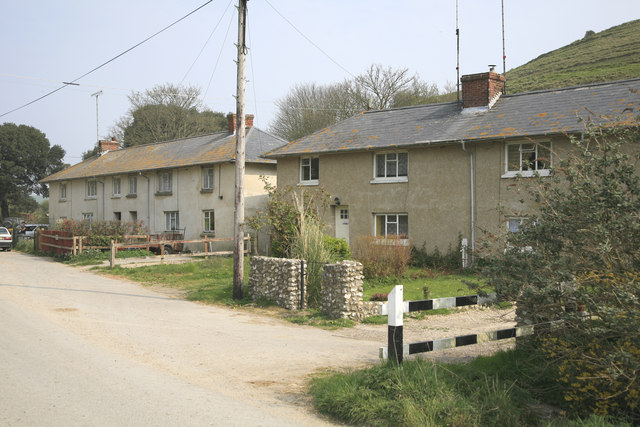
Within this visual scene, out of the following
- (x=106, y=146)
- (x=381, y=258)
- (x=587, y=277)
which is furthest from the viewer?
(x=106, y=146)

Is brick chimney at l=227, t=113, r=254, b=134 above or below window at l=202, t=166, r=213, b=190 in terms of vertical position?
above

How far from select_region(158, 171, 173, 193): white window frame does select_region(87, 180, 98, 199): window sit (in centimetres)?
875

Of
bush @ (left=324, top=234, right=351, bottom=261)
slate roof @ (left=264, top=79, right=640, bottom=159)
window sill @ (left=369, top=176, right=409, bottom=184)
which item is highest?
slate roof @ (left=264, top=79, right=640, bottom=159)

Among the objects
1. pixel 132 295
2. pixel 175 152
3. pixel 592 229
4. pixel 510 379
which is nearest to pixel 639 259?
pixel 592 229

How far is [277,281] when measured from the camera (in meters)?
13.7

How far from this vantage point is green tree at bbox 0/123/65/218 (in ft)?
208

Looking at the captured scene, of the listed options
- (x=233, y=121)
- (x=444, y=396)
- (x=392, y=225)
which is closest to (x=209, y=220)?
(x=233, y=121)

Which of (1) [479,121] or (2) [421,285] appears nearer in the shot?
(2) [421,285]

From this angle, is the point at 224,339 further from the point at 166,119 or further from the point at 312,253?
the point at 166,119

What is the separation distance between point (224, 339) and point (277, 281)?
3.65 metres

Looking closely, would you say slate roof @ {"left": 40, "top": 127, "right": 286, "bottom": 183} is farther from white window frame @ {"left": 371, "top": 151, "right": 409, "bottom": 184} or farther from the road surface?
the road surface

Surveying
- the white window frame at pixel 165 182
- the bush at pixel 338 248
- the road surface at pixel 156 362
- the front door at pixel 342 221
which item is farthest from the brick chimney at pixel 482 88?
the white window frame at pixel 165 182

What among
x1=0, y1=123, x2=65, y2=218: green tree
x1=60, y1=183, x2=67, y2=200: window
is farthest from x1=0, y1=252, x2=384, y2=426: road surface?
x1=0, y1=123, x2=65, y2=218: green tree

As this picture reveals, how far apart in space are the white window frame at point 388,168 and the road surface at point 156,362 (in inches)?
437
